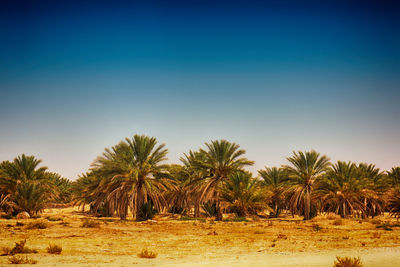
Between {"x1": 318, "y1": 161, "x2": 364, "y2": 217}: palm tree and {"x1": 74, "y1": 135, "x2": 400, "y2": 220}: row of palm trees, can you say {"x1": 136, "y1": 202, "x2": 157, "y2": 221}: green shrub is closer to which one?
{"x1": 74, "y1": 135, "x2": 400, "y2": 220}: row of palm trees

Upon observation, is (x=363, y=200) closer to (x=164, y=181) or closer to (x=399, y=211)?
(x=399, y=211)

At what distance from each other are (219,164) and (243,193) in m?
4.11

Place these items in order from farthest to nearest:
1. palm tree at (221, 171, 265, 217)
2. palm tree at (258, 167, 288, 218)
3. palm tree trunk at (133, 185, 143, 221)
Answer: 1. palm tree at (258, 167, 288, 218)
2. palm tree at (221, 171, 265, 217)
3. palm tree trunk at (133, 185, 143, 221)

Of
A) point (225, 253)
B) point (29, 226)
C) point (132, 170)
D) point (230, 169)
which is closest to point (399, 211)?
point (230, 169)

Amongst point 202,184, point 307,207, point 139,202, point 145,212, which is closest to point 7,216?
point 139,202

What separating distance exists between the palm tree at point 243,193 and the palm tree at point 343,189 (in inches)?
292

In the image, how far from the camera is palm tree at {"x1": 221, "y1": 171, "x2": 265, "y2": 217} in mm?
30609

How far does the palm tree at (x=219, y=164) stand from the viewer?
105 feet

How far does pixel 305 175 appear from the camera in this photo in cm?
3450

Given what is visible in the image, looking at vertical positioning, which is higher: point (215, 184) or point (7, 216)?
point (215, 184)

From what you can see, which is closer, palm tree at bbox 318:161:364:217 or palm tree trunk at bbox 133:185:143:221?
palm tree trunk at bbox 133:185:143:221

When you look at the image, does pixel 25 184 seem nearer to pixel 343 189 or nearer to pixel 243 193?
pixel 243 193

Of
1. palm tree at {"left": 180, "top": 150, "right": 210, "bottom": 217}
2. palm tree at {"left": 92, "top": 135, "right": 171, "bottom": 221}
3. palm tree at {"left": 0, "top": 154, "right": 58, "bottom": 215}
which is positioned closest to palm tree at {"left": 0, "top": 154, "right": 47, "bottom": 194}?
palm tree at {"left": 0, "top": 154, "right": 58, "bottom": 215}

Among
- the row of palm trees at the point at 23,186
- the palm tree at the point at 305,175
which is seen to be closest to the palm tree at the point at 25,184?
the row of palm trees at the point at 23,186
